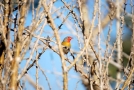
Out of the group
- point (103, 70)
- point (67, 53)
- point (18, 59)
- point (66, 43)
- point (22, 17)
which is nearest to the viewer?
point (18, 59)

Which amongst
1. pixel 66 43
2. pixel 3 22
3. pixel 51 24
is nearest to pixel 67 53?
pixel 66 43

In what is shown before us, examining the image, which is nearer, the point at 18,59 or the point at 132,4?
the point at 18,59

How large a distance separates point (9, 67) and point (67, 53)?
1.53 metres

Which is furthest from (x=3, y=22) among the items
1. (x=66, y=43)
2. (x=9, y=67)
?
(x=66, y=43)

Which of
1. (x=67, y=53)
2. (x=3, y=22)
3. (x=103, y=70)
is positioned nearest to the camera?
(x=3, y=22)

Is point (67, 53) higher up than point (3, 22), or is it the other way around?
point (67, 53)

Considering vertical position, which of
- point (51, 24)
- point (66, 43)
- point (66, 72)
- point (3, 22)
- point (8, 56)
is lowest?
point (66, 72)

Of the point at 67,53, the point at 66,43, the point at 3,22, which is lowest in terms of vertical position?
the point at 3,22

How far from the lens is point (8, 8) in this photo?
7.18ft

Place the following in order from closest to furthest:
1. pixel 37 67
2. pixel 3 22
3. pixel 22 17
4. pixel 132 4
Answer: pixel 22 17 → pixel 3 22 → pixel 37 67 → pixel 132 4

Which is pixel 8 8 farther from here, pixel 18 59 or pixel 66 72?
pixel 66 72

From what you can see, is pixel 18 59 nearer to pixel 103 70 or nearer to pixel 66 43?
pixel 103 70

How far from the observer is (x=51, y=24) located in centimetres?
188

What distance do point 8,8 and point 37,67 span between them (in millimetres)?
546
